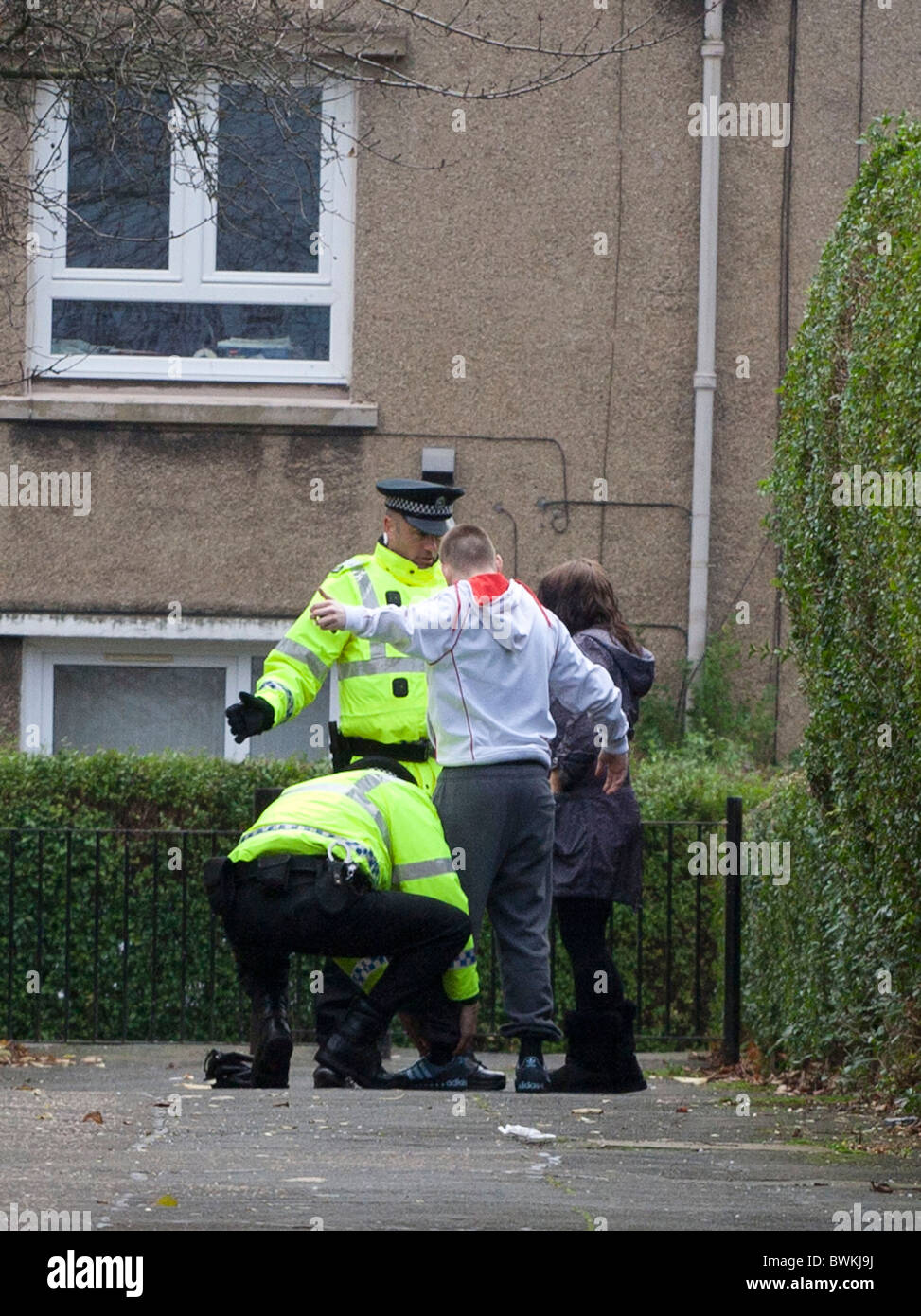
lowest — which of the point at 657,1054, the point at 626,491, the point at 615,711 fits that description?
the point at 657,1054

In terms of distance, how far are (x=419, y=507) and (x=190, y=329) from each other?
21.2 feet

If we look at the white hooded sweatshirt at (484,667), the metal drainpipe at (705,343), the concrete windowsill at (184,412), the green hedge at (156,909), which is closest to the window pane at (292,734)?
the concrete windowsill at (184,412)

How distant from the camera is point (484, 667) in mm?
6336

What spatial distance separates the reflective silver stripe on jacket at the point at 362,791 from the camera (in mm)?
6016

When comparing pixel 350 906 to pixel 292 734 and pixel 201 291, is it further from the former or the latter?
pixel 201 291

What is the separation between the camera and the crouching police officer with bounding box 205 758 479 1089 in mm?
5852

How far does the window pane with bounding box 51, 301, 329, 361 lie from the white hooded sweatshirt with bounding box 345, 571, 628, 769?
6.87 meters

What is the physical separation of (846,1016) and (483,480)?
19.3 feet

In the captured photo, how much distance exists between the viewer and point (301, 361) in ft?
42.6

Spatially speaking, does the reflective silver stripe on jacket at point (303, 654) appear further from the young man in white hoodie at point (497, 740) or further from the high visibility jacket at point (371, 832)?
the high visibility jacket at point (371, 832)

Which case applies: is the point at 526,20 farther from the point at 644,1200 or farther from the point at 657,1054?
the point at 644,1200

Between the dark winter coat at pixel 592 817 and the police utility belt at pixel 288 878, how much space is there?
54.4 inches

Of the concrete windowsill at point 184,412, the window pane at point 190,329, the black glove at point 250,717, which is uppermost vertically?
the window pane at point 190,329
